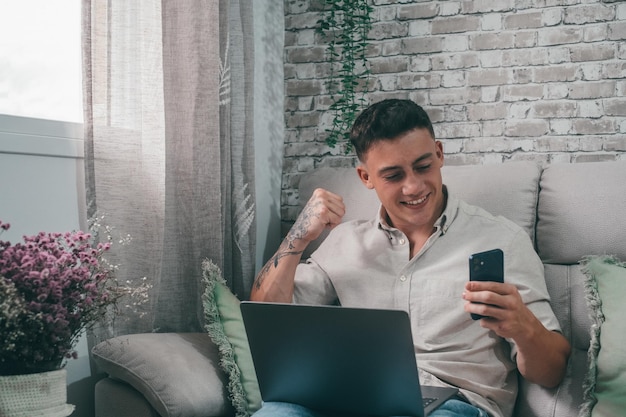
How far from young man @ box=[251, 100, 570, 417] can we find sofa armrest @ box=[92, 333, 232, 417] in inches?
7.1

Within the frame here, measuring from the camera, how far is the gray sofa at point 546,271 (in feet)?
5.47

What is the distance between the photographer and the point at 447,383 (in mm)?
1757

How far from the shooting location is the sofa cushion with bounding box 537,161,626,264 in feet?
6.43

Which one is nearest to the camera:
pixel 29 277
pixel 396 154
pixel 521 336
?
pixel 29 277

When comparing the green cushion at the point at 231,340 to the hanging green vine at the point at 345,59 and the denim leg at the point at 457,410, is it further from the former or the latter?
the hanging green vine at the point at 345,59

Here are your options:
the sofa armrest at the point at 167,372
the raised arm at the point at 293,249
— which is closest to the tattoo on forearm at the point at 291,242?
the raised arm at the point at 293,249

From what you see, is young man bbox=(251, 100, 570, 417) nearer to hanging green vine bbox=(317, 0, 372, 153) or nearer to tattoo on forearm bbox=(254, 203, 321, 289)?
tattoo on forearm bbox=(254, 203, 321, 289)

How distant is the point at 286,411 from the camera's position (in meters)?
Answer: 1.55

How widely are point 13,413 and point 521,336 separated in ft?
3.47

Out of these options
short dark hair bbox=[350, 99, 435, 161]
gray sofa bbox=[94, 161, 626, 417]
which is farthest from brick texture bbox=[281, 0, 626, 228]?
short dark hair bbox=[350, 99, 435, 161]

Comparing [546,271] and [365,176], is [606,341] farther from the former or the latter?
[365,176]

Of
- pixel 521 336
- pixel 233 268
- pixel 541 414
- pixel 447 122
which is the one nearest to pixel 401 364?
pixel 521 336

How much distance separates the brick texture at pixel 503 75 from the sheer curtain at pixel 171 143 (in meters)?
0.49

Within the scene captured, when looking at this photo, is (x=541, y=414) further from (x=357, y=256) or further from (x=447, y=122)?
(x=447, y=122)
